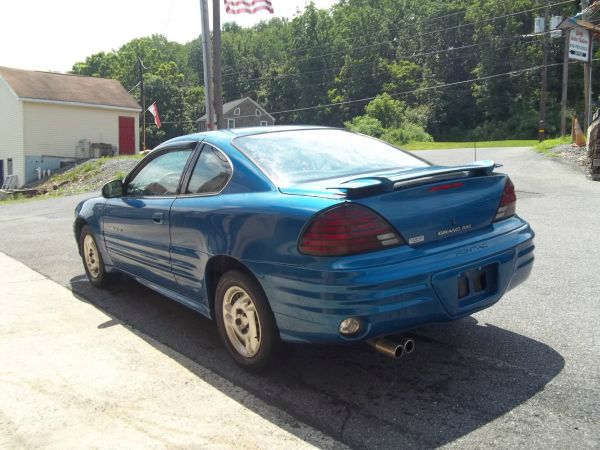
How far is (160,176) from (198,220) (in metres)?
1.05

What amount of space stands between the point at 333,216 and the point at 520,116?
196 feet

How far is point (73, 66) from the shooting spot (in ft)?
290

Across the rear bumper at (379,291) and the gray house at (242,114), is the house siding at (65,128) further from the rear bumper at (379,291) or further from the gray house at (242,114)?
the rear bumper at (379,291)

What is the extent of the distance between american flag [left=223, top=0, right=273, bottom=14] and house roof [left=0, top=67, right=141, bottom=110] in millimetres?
22115

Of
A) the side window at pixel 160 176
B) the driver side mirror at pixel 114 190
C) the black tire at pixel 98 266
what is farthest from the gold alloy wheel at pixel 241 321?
the black tire at pixel 98 266

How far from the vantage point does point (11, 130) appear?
32.9 m

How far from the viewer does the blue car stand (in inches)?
116

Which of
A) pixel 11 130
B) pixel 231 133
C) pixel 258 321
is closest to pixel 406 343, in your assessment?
pixel 258 321

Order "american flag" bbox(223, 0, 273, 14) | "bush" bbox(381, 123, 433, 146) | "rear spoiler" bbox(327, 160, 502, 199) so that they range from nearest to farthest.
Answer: "rear spoiler" bbox(327, 160, 502, 199)
"american flag" bbox(223, 0, 273, 14)
"bush" bbox(381, 123, 433, 146)

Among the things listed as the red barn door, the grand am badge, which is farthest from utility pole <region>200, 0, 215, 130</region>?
the red barn door

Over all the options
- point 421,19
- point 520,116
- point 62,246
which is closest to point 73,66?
point 421,19

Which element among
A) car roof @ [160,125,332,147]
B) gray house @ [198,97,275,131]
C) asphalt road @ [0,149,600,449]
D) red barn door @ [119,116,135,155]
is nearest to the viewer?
asphalt road @ [0,149,600,449]

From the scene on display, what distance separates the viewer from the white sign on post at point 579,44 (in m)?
18.2

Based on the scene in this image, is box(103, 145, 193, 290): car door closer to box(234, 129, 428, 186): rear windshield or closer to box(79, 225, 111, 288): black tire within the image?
box(79, 225, 111, 288): black tire
